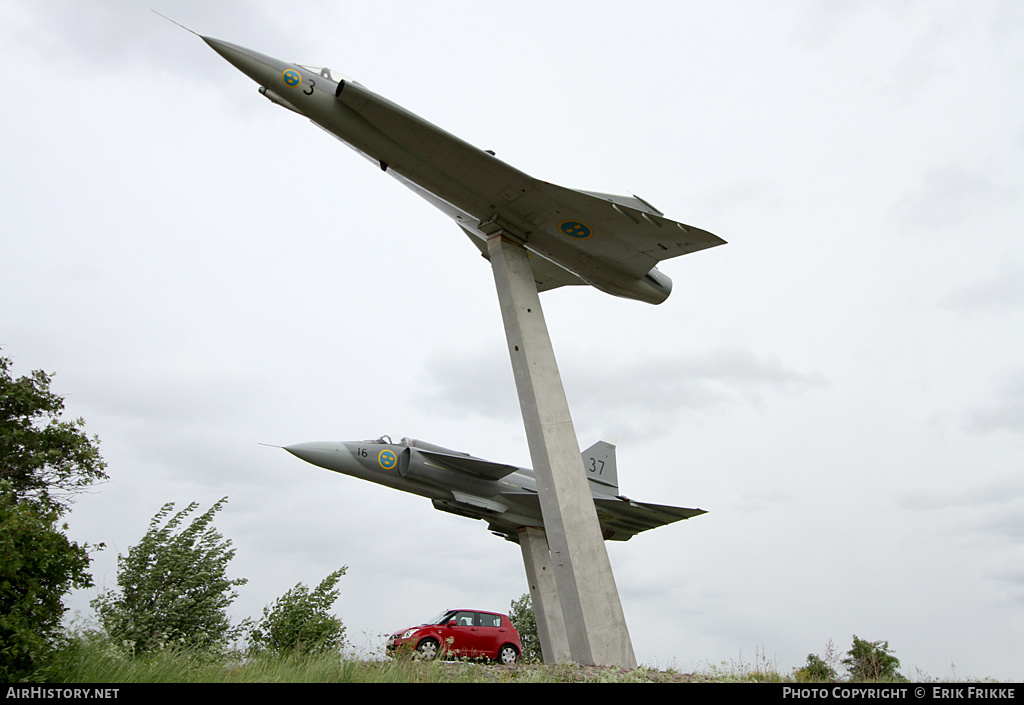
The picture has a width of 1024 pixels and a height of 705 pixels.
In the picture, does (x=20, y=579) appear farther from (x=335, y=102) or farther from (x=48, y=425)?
(x=48, y=425)

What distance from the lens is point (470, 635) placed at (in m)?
15.4

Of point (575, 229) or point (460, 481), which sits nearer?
point (575, 229)

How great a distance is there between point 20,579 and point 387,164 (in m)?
8.18

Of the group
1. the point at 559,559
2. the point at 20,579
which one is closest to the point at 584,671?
the point at 559,559

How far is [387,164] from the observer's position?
11.6 m

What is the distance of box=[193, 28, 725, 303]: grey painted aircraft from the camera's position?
36.1 feet

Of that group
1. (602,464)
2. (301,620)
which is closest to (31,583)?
(301,620)

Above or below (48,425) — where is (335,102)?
above

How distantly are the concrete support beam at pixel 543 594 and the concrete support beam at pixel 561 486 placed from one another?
290 inches

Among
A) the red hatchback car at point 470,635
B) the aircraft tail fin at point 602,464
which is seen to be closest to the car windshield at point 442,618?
the red hatchback car at point 470,635

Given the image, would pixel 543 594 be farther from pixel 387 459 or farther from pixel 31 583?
pixel 31 583

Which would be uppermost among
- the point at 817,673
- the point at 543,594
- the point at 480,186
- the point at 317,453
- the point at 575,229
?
the point at 480,186

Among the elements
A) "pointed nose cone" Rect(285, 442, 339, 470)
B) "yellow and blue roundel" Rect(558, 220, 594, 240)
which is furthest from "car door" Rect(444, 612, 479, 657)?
"yellow and blue roundel" Rect(558, 220, 594, 240)

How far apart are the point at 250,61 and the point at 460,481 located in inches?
429
